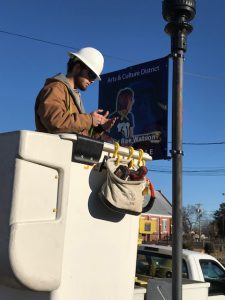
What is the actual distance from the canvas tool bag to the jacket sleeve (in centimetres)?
26

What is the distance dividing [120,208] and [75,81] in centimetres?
90

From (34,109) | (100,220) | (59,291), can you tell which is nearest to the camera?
(59,291)

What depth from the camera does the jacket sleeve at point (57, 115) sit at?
245 centimetres

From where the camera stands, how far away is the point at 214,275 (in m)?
7.89

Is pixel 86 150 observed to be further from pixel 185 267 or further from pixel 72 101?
pixel 185 267

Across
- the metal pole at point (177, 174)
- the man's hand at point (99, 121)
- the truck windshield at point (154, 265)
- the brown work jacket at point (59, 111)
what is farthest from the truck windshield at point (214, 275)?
the brown work jacket at point (59, 111)

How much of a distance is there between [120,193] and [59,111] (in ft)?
1.73

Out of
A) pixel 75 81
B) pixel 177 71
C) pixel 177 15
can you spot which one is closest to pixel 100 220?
pixel 75 81

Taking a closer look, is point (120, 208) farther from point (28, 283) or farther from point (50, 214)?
point (28, 283)

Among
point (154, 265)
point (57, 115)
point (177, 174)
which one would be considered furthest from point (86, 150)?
point (154, 265)

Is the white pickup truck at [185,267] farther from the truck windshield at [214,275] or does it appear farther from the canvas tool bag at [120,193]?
the canvas tool bag at [120,193]

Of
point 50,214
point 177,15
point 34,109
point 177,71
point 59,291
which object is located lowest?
point 59,291

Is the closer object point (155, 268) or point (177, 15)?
point (177, 15)

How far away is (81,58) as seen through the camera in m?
2.88
